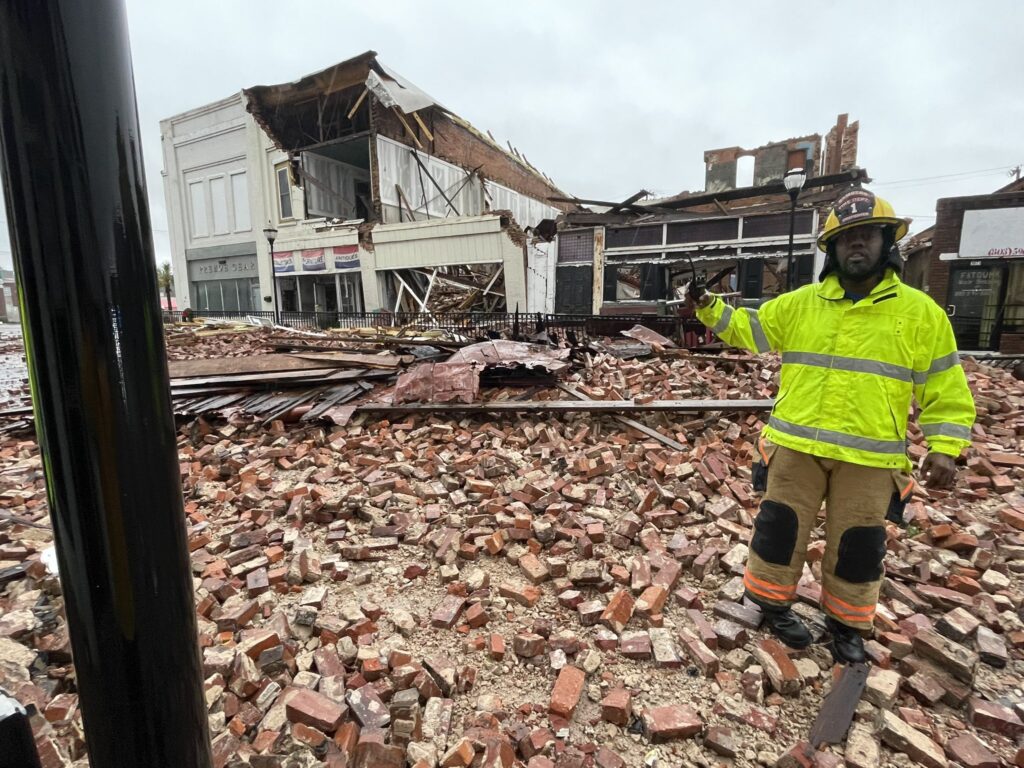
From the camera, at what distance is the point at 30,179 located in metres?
0.71

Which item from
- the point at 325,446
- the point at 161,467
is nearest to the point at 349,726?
the point at 161,467

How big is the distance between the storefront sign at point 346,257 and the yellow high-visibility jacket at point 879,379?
23.0 meters

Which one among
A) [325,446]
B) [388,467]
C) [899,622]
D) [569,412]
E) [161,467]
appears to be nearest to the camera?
[161,467]

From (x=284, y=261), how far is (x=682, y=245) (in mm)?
19286

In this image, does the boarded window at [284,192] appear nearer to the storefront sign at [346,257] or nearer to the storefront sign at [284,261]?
the storefront sign at [284,261]

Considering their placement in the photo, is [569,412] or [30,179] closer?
[30,179]

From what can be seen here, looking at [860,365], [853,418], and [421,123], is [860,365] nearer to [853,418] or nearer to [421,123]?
[853,418]

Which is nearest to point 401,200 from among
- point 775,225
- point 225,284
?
point 225,284

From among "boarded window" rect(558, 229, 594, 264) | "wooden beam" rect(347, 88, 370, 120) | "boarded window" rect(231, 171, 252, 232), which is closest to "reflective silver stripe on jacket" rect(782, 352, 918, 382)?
"wooden beam" rect(347, 88, 370, 120)

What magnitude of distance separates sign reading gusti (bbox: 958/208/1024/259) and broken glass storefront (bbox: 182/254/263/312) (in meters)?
30.2

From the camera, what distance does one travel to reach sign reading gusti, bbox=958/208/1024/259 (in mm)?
15055

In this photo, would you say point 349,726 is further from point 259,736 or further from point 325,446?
point 325,446

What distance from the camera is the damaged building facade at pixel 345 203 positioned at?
21219 mm

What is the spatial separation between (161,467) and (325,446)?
15.9 feet
